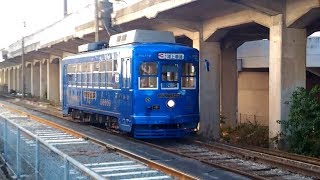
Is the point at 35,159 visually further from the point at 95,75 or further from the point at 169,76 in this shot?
the point at 95,75

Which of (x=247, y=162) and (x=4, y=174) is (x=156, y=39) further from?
(x=4, y=174)

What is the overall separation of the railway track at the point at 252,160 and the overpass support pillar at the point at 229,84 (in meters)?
8.55

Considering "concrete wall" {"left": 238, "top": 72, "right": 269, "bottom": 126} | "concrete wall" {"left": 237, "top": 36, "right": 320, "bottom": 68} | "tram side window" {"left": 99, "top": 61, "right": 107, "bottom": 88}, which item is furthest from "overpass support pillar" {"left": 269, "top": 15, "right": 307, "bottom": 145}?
"concrete wall" {"left": 238, "top": 72, "right": 269, "bottom": 126}

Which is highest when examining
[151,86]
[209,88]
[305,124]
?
[151,86]

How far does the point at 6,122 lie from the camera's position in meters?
11.3

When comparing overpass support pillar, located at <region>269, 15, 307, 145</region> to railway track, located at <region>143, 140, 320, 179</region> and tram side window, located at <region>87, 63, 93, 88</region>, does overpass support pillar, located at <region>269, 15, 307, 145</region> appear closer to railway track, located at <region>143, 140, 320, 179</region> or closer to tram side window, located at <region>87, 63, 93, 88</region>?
railway track, located at <region>143, 140, 320, 179</region>

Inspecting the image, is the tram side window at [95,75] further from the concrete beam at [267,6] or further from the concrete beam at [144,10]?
the concrete beam at [267,6]

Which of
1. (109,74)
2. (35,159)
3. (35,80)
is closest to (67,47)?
(35,80)

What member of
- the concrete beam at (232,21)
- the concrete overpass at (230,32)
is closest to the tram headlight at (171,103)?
the concrete overpass at (230,32)

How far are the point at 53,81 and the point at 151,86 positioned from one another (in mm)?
35253

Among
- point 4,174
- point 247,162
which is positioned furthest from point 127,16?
point 4,174

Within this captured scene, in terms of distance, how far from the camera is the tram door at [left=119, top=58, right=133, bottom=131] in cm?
1485

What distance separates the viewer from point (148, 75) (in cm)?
1494

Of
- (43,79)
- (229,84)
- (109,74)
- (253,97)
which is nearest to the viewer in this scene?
(109,74)
